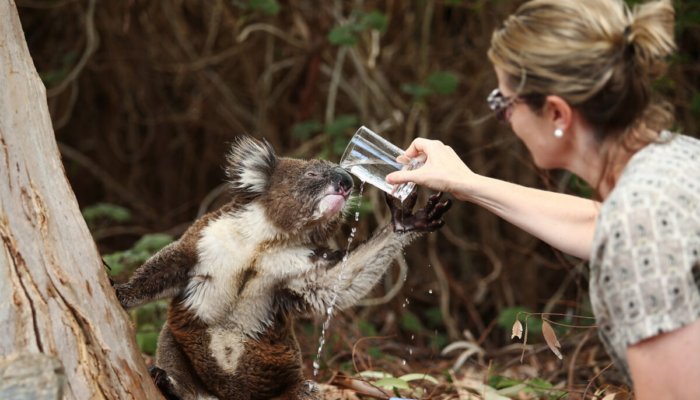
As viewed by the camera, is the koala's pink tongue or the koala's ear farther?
the koala's ear

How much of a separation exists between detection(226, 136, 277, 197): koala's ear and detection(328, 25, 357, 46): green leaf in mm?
1842

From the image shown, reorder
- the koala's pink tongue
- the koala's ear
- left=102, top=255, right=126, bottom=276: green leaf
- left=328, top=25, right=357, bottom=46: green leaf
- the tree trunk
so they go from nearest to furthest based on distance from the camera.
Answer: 1. the tree trunk
2. the koala's pink tongue
3. the koala's ear
4. left=102, top=255, right=126, bottom=276: green leaf
5. left=328, top=25, right=357, bottom=46: green leaf

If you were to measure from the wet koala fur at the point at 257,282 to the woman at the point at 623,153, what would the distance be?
126 cm

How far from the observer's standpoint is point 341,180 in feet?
12.9

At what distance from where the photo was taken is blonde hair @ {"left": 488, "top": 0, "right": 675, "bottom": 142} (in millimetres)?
2287

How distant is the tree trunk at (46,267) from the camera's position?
2801mm

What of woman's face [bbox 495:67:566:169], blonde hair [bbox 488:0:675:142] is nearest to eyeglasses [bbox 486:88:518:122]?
woman's face [bbox 495:67:566:169]

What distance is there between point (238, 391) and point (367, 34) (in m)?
4.28

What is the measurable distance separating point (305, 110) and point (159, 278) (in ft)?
14.9

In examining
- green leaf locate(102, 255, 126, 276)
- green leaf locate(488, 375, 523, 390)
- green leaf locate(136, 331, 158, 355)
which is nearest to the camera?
green leaf locate(488, 375, 523, 390)

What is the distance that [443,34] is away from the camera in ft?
26.4

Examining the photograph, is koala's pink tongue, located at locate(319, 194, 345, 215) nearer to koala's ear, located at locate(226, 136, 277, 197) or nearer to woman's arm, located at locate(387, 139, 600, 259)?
koala's ear, located at locate(226, 136, 277, 197)

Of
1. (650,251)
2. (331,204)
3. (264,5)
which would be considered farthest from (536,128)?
(264,5)

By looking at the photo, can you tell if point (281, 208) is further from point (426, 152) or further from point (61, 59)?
point (61, 59)
